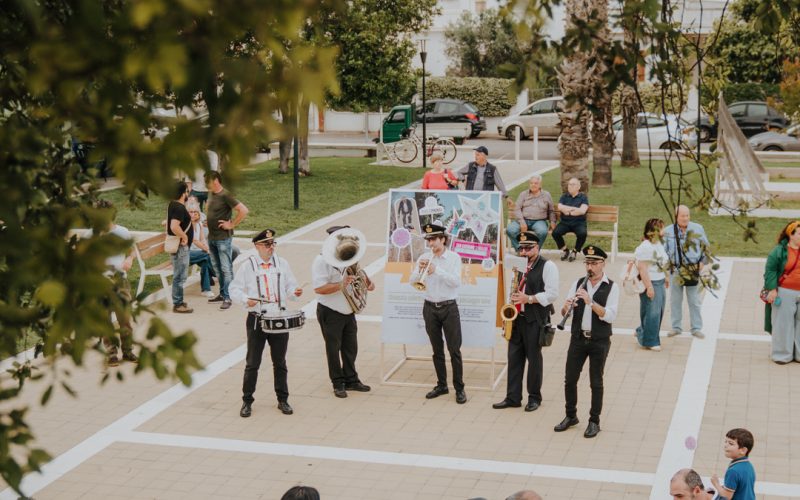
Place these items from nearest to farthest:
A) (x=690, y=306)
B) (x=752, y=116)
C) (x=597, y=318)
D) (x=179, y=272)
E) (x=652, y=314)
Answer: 1. (x=597, y=318)
2. (x=652, y=314)
3. (x=690, y=306)
4. (x=179, y=272)
5. (x=752, y=116)

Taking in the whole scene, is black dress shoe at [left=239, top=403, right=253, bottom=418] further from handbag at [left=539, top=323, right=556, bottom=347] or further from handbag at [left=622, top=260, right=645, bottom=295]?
handbag at [left=622, top=260, right=645, bottom=295]

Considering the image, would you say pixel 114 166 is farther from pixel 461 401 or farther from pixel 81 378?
pixel 81 378

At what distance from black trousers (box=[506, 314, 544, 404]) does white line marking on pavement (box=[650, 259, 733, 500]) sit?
1.40 metres

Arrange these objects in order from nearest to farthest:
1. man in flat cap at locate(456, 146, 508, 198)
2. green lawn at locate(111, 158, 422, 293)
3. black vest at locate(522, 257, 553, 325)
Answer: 1. black vest at locate(522, 257, 553, 325)
2. man in flat cap at locate(456, 146, 508, 198)
3. green lawn at locate(111, 158, 422, 293)

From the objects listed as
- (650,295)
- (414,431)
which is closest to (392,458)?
(414,431)

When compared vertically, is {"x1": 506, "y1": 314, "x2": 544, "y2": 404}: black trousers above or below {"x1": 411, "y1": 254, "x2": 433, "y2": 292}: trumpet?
below

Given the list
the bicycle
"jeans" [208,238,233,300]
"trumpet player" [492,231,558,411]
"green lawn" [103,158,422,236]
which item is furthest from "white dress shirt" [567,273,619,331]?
the bicycle

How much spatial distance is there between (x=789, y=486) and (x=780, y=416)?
1.74 meters

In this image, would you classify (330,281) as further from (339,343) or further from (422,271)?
(422,271)

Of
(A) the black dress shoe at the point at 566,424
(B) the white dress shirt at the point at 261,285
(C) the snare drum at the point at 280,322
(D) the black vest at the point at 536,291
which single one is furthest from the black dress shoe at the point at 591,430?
(B) the white dress shirt at the point at 261,285

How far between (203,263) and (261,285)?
16.5 ft

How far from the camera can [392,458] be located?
9656 mm

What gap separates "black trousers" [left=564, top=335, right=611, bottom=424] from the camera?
32.3 feet

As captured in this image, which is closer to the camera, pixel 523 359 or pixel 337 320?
pixel 523 359
